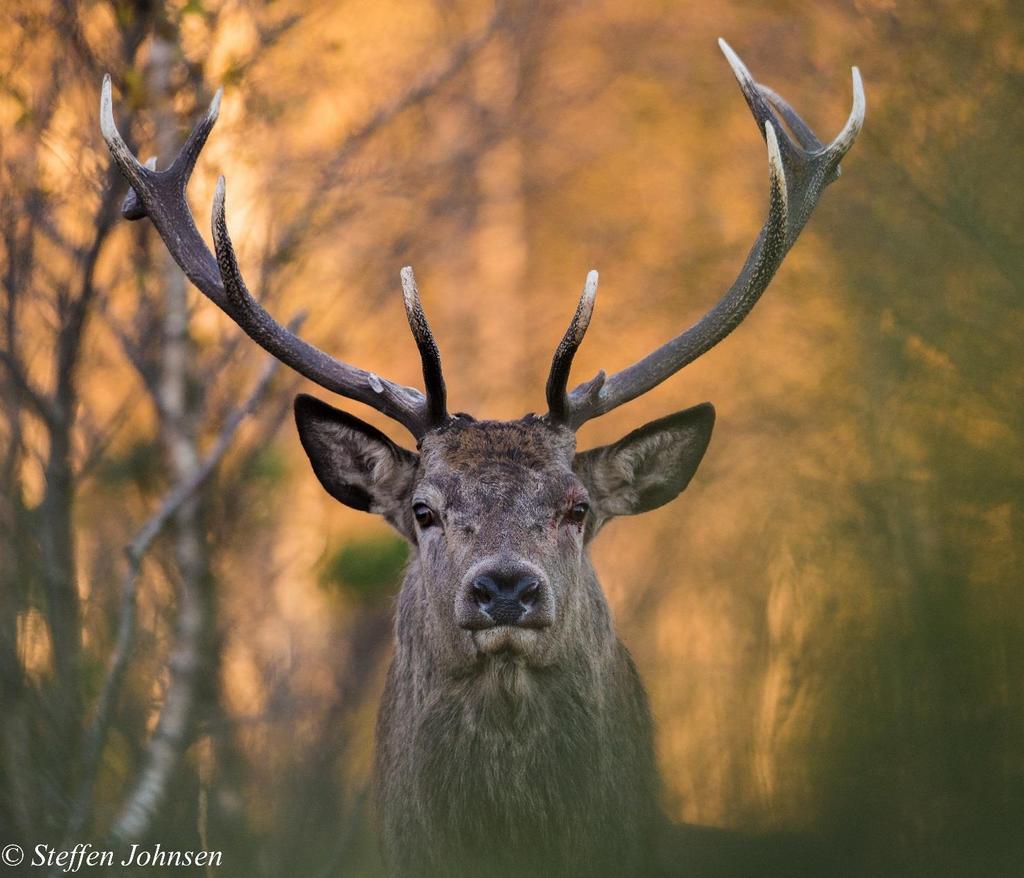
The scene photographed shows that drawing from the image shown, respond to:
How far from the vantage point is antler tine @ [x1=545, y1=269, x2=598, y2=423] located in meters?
5.09

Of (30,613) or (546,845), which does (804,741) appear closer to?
(546,845)

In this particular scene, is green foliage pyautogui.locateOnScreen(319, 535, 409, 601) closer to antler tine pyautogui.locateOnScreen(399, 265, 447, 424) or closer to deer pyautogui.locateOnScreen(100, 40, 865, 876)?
deer pyautogui.locateOnScreen(100, 40, 865, 876)

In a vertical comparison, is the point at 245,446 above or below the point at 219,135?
below

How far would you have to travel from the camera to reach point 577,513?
509 cm

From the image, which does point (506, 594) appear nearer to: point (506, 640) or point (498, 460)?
point (506, 640)

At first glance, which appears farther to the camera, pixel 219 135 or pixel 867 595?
pixel 219 135

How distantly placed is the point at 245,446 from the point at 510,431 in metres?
2.98

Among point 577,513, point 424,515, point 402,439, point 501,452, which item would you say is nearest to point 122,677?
point 424,515

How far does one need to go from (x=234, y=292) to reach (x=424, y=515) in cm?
116

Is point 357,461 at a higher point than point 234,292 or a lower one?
lower

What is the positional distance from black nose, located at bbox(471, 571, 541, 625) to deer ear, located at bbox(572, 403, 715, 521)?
3.10ft

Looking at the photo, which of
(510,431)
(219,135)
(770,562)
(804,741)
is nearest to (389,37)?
(219,135)

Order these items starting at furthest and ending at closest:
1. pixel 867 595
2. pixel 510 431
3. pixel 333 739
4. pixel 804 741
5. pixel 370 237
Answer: pixel 370 237 → pixel 333 739 → pixel 510 431 → pixel 867 595 → pixel 804 741

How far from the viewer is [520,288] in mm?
16484
